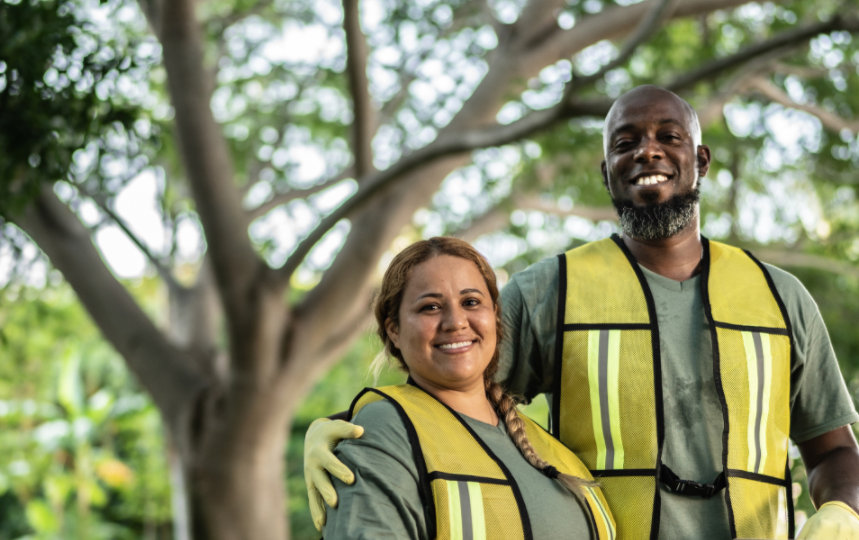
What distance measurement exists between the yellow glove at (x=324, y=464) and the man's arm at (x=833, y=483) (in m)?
1.14

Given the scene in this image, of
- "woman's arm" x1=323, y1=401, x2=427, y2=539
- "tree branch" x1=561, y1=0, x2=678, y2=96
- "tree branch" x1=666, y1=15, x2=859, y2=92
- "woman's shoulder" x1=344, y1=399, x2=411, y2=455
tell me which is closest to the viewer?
"woman's arm" x1=323, y1=401, x2=427, y2=539

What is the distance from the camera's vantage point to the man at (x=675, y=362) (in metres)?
2.57

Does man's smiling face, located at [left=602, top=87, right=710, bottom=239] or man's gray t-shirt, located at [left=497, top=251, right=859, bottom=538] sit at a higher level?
man's smiling face, located at [left=602, top=87, right=710, bottom=239]

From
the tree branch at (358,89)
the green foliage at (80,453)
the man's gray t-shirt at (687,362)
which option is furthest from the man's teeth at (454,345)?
the green foliage at (80,453)

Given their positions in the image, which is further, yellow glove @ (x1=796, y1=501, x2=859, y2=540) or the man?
the man

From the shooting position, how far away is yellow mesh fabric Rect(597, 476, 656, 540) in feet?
8.27

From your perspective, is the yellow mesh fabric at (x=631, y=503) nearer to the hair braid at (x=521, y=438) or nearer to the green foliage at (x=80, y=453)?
the hair braid at (x=521, y=438)

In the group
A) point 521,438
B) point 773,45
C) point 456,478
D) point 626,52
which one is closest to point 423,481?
point 456,478

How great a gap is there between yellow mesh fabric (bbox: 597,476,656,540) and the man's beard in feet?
2.16

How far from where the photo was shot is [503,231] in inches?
481

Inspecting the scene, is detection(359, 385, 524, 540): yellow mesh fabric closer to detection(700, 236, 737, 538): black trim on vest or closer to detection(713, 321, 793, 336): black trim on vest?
detection(700, 236, 737, 538): black trim on vest

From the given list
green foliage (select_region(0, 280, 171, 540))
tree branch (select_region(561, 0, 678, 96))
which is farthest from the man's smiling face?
green foliage (select_region(0, 280, 171, 540))

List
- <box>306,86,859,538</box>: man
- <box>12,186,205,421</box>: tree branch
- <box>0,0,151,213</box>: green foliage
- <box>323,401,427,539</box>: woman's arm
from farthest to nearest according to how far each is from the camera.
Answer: <box>12,186,205,421</box>: tree branch → <box>0,0,151,213</box>: green foliage → <box>306,86,859,538</box>: man → <box>323,401,427,539</box>: woman's arm

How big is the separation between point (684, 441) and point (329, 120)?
30.3ft
